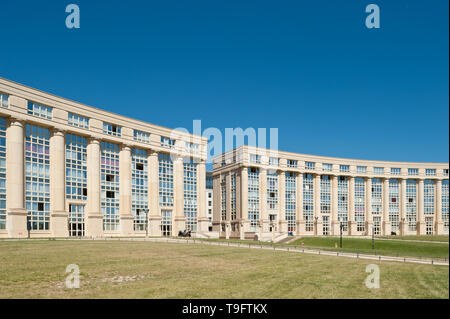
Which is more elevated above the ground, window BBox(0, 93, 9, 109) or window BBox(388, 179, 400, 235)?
window BBox(0, 93, 9, 109)

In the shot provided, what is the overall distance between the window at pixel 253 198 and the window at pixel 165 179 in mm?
23731

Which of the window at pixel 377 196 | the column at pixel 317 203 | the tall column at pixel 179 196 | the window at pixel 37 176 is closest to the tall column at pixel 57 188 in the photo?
the window at pixel 37 176

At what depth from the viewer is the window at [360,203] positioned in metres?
114

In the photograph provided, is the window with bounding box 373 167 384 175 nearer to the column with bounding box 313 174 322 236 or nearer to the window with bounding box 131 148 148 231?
the column with bounding box 313 174 322 236

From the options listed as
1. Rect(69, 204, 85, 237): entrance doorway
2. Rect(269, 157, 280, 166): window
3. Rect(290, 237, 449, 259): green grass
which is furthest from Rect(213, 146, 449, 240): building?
Rect(69, 204, 85, 237): entrance doorway

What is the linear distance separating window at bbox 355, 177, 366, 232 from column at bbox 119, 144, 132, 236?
70.8 m

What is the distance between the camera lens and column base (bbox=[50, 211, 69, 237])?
63750 millimetres

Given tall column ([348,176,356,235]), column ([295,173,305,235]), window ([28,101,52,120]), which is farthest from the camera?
tall column ([348,176,356,235])

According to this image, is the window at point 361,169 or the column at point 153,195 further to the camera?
the window at point 361,169

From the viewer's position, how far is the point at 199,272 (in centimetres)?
2453

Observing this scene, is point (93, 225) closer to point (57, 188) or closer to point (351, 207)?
point (57, 188)

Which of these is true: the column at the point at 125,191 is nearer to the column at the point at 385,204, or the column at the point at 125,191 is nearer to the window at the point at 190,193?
the window at the point at 190,193
